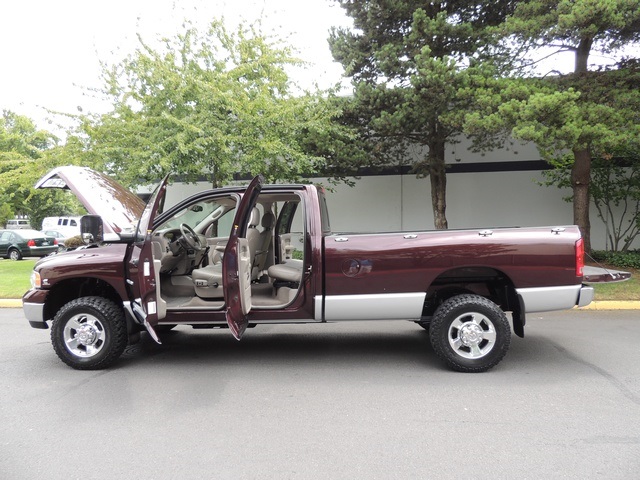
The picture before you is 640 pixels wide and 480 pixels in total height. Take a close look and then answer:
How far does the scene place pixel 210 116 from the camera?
1077 centimetres

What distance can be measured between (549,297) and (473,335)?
2.80 feet

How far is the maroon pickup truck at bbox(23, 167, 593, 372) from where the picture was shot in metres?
4.75

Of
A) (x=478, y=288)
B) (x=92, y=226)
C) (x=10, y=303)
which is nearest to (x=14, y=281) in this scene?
(x=10, y=303)

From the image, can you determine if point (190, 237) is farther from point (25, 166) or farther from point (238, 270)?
point (25, 166)

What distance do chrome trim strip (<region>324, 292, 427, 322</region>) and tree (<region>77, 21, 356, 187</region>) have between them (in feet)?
20.8

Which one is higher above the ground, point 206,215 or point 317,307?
point 206,215

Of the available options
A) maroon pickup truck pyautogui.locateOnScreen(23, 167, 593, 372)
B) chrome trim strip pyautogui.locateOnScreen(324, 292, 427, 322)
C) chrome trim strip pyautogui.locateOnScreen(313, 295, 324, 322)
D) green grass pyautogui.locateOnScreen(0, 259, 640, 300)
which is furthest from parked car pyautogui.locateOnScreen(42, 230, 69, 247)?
chrome trim strip pyautogui.locateOnScreen(324, 292, 427, 322)

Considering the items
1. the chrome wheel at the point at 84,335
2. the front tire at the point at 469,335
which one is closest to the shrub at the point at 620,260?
the front tire at the point at 469,335

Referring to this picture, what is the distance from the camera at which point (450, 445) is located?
3.30 meters

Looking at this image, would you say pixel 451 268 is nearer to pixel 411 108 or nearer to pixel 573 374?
pixel 573 374

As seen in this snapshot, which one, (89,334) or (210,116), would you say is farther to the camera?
(210,116)

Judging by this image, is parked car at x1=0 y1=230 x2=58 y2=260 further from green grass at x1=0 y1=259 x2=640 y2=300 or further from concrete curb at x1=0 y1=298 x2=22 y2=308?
concrete curb at x1=0 y1=298 x2=22 y2=308

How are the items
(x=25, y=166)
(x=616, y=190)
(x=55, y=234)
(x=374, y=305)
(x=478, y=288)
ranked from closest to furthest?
(x=374, y=305)
(x=478, y=288)
(x=25, y=166)
(x=616, y=190)
(x=55, y=234)

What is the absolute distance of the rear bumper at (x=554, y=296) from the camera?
480cm
